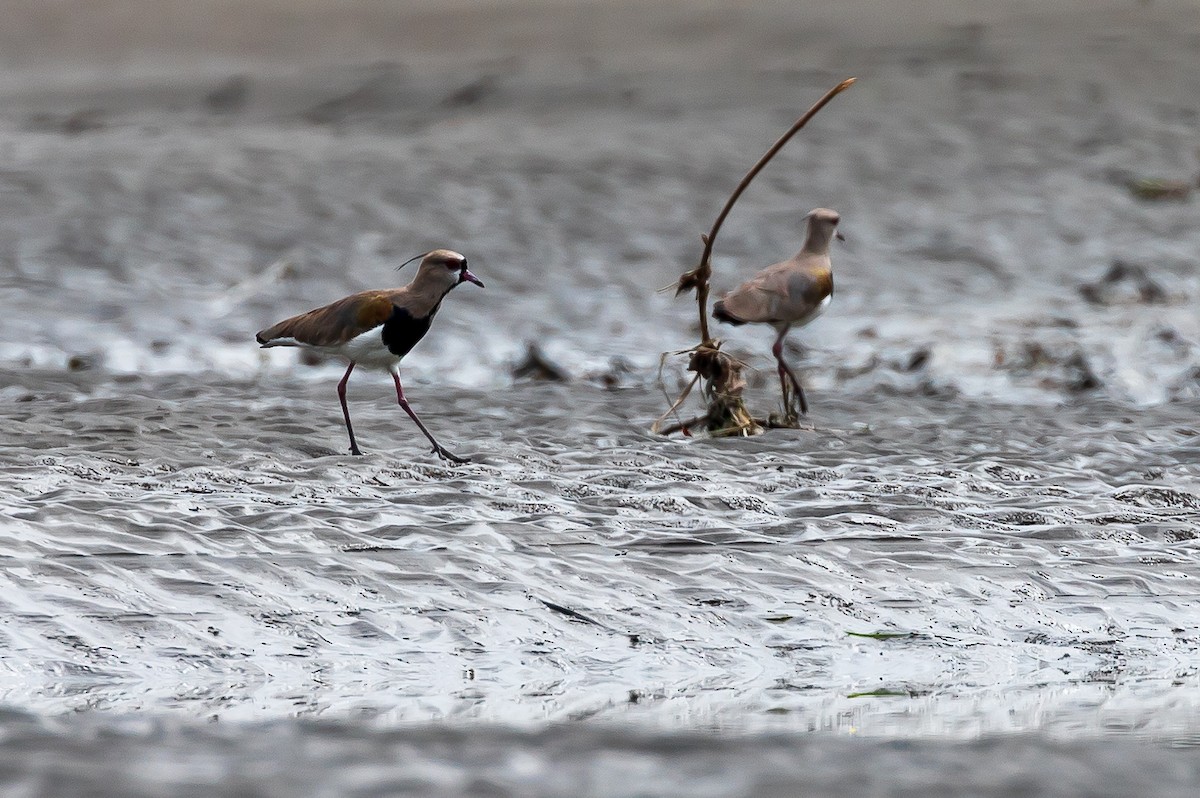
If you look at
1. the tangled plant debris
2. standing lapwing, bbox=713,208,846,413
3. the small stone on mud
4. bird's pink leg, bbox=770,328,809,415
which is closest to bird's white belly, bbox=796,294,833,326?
standing lapwing, bbox=713,208,846,413

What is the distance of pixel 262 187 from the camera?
42.8 feet

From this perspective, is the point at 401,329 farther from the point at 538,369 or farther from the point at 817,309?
the point at 538,369

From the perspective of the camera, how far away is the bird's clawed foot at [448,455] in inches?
274

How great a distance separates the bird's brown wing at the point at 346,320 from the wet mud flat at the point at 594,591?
1.49 ft

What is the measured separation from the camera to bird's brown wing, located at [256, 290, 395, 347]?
23.8ft

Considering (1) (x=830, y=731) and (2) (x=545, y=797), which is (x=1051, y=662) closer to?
(1) (x=830, y=731)

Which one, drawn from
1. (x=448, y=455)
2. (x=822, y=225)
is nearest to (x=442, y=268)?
(x=448, y=455)

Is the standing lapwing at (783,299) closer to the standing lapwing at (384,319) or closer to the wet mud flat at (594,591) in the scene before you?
the wet mud flat at (594,591)

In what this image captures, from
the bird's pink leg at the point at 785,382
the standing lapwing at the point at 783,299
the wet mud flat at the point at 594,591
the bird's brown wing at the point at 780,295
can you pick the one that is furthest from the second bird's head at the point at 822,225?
the wet mud flat at the point at 594,591

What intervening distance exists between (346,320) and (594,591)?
2.61 m

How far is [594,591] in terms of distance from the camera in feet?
16.8

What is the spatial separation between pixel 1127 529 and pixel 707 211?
736 centimetres

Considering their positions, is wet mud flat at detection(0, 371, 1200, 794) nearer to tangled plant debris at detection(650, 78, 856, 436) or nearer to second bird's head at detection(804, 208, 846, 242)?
tangled plant debris at detection(650, 78, 856, 436)

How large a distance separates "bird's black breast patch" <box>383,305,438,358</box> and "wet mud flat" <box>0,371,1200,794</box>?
466mm
